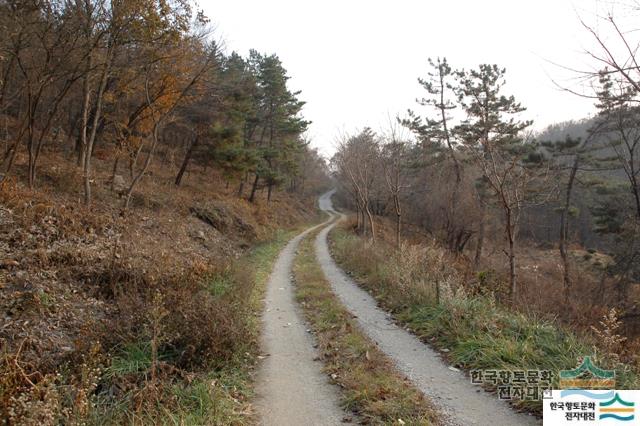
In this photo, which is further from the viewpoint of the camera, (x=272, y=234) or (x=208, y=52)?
(x=272, y=234)

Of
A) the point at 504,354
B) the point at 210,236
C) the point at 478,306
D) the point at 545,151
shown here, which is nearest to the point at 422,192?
the point at 545,151

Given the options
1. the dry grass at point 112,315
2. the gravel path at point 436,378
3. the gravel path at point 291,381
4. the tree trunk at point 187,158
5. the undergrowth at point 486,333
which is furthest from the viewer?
the tree trunk at point 187,158

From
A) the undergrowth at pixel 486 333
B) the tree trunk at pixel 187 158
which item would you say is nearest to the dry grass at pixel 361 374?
the undergrowth at pixel 486 333

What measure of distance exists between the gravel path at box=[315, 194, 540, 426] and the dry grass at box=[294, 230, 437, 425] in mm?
222

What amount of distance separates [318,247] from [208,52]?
39.2 ft

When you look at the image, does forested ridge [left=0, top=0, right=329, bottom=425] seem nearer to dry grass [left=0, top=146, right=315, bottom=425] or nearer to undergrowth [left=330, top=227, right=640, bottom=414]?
dry grass [left=0, top=146, right=315, bottom=425]

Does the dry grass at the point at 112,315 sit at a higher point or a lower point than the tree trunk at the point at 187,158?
lower

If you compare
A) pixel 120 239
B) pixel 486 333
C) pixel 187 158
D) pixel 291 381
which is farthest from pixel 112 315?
pixel 187 158

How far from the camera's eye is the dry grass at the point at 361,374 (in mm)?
4230

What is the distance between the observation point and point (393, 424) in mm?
3953

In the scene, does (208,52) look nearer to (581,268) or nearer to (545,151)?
(545,151)

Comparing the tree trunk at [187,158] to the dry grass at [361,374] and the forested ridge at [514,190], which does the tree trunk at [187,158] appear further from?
the dry grass at [361,374]

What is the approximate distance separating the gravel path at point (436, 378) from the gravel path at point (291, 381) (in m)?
1.26

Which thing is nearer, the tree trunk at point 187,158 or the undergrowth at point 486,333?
the undergrowth at point 486,333
